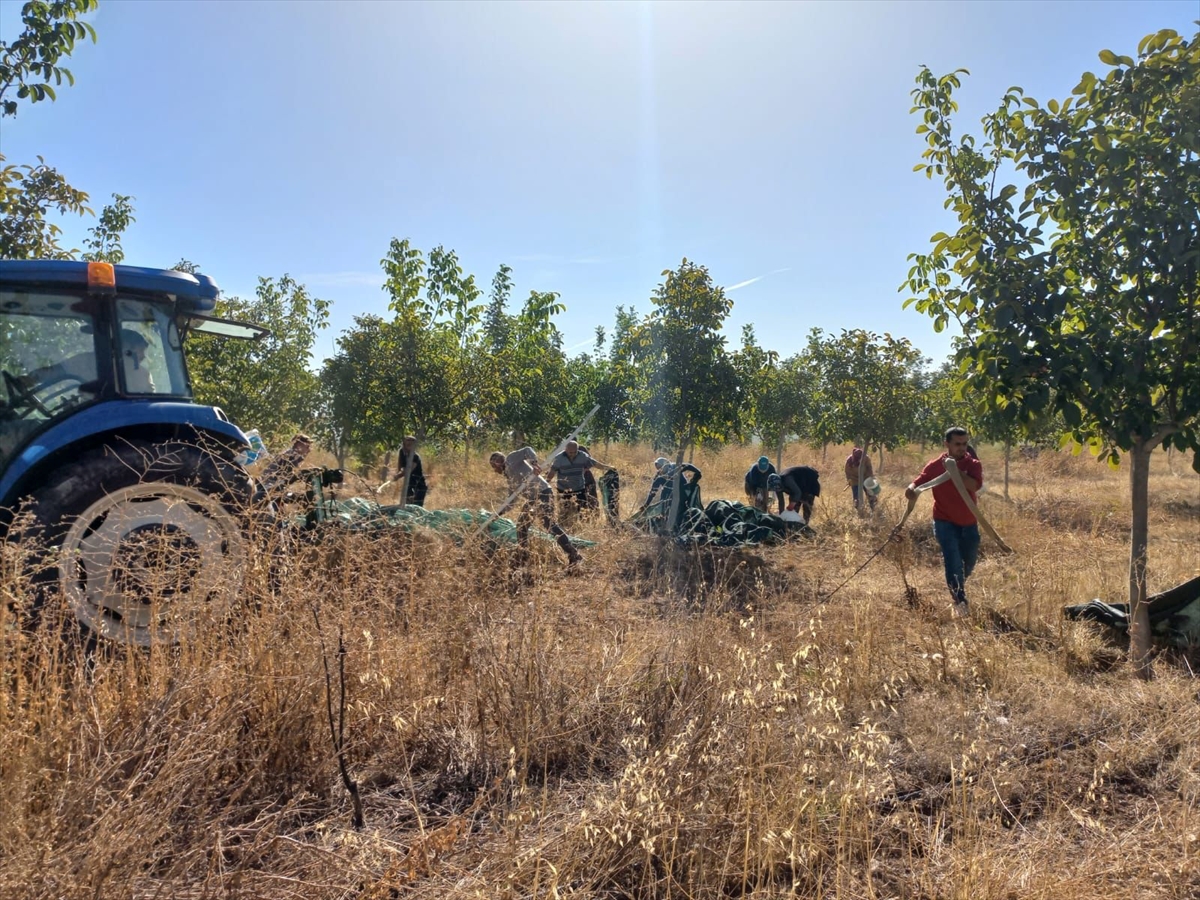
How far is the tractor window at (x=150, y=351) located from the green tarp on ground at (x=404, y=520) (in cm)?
110

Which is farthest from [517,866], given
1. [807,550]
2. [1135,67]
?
[807,550]

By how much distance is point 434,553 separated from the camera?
3.64 m

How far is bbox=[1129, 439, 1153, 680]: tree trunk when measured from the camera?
Answer: 401 cm

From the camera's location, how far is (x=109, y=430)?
145 inches

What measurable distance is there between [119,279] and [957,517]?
5.60 metres

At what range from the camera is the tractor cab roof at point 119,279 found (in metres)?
3.72

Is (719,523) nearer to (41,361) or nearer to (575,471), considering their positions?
(575,471)

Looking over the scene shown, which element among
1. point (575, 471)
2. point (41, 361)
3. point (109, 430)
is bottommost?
point (575, 471)

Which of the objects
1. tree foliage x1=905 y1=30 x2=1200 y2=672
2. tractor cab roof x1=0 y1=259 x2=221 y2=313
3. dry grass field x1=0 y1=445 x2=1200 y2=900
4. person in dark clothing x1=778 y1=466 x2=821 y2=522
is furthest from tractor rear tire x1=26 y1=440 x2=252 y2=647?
person in dark clothing x1=778 y1=466 x2=821 y2=522

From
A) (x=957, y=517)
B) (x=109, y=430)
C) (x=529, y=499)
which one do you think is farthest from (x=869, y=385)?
(x=109, y=430)

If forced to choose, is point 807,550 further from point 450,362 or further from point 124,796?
point 124,796

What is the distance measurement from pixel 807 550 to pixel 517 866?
6.68 metres

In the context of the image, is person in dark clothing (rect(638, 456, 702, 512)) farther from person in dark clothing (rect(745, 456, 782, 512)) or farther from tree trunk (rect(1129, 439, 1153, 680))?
tree trunk (rect(1129, 439, 1153, 680))

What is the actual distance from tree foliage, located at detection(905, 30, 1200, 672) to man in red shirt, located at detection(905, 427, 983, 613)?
126 centimetres
